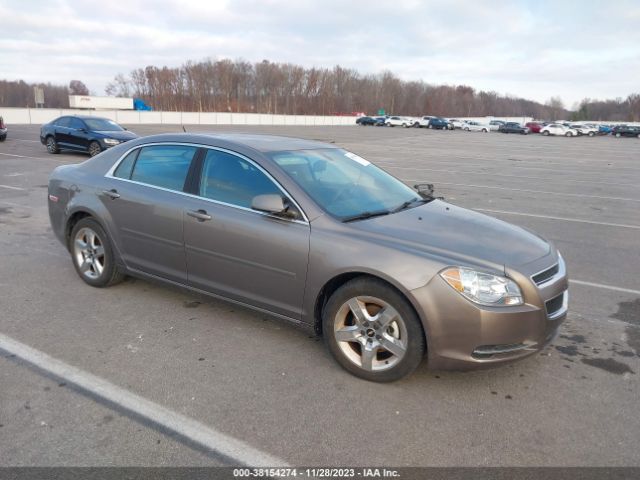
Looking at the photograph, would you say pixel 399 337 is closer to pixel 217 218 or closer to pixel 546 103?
pixel 217 218

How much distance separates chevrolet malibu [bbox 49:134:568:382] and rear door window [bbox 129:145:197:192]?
14 millimetres

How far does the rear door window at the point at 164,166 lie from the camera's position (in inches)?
171

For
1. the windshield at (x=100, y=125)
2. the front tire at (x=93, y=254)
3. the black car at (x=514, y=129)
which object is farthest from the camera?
the black car at (x=514, y=129)

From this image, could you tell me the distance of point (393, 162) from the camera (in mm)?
20031

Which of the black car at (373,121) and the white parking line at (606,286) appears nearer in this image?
the white parking line at (606,286)

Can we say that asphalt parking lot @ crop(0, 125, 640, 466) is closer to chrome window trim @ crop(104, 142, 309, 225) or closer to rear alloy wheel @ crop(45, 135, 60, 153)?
chrome window trim @ crop(104, 142, 309, 225)

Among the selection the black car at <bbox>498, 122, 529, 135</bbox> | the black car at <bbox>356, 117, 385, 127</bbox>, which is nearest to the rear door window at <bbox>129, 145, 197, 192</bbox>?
the black car at <bbox>498, 122, 529, 135</bbox>

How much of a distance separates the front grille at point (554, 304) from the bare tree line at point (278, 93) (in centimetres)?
10307

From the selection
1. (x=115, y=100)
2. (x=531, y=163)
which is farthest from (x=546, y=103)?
(x=531, y=163)

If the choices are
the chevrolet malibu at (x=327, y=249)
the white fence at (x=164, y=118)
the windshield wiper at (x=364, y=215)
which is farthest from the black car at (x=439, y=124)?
the windshield wiper at (x=364, y=215)

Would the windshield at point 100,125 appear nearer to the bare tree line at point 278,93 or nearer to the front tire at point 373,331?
the front tire at point 373,331

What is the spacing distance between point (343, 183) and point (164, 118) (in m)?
56.0

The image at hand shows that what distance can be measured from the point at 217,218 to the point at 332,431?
1868mm

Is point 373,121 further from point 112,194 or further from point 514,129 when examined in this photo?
point 112,194
